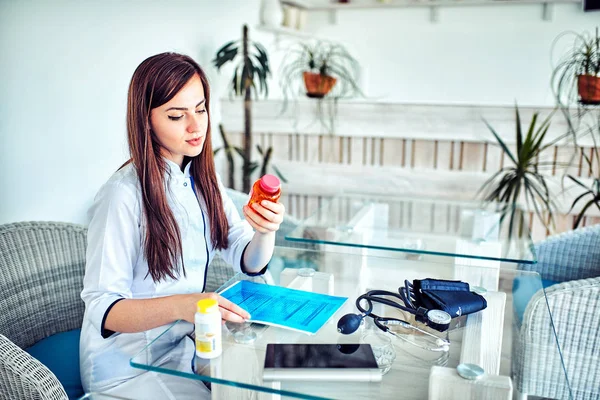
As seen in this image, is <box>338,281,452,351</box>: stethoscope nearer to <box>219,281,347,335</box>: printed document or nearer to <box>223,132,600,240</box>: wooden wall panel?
<box>219,281,347,335</box>: printed document

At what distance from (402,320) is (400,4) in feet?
12.9

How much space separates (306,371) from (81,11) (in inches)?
83.3

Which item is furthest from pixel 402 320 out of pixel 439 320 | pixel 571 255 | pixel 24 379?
pixel 571 255

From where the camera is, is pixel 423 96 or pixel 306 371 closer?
pixel 306 371

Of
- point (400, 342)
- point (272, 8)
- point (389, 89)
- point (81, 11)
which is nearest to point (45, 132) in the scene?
point (81, 11)

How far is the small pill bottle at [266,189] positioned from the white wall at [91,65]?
22.9 inches

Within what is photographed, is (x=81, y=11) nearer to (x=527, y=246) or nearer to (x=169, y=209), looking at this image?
(x=169, y=209)

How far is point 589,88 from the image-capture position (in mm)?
2883

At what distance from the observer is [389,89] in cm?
514

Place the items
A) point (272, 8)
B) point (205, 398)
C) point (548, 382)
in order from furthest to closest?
point (272, 8)
point (548, 382)
point (205, 398)

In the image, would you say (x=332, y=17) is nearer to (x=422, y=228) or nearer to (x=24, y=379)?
(x=422, y=228)

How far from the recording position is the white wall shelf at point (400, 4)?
4.48 meters

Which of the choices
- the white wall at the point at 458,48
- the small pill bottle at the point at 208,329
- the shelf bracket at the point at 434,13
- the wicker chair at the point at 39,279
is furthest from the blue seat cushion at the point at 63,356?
the shelf bracket at the point at 434,13

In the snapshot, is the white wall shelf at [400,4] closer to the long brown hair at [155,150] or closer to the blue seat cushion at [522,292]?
the blue seat cushion at [522,292]
